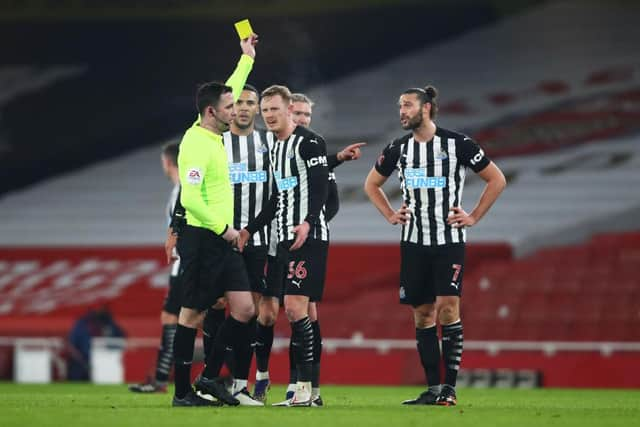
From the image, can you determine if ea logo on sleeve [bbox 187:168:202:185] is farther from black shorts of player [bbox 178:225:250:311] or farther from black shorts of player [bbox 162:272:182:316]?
black shorts of player [bbox 162:272:182:316]

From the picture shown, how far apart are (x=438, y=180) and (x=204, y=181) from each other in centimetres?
160

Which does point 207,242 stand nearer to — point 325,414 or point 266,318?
point 325,414

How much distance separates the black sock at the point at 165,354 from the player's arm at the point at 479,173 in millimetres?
3262

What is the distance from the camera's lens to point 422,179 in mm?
8336

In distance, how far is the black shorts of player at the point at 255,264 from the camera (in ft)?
27.6

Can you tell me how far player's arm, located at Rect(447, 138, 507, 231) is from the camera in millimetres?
8234

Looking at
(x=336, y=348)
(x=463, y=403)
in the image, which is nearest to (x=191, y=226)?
A: (x=463, y=403)

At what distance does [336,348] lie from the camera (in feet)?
46.5

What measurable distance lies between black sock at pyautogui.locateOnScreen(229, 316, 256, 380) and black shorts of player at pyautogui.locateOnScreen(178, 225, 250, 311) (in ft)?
1.72

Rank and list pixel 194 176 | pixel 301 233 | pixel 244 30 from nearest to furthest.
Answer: pixel 194 176 → pixel 301 233 → pixel 244 30

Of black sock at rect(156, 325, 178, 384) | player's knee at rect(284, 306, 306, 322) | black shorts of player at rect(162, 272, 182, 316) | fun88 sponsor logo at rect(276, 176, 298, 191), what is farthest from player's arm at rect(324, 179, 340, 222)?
black sock at rect(156, 325, 178, 384)

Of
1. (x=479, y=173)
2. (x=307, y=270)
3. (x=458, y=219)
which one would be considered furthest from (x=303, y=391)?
(x=479, y=173)

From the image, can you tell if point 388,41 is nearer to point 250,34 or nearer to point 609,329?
point 609,329

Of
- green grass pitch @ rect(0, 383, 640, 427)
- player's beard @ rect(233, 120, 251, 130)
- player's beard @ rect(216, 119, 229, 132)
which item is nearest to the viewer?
green grass pitch @ rect(0, 383, 640, 427)
